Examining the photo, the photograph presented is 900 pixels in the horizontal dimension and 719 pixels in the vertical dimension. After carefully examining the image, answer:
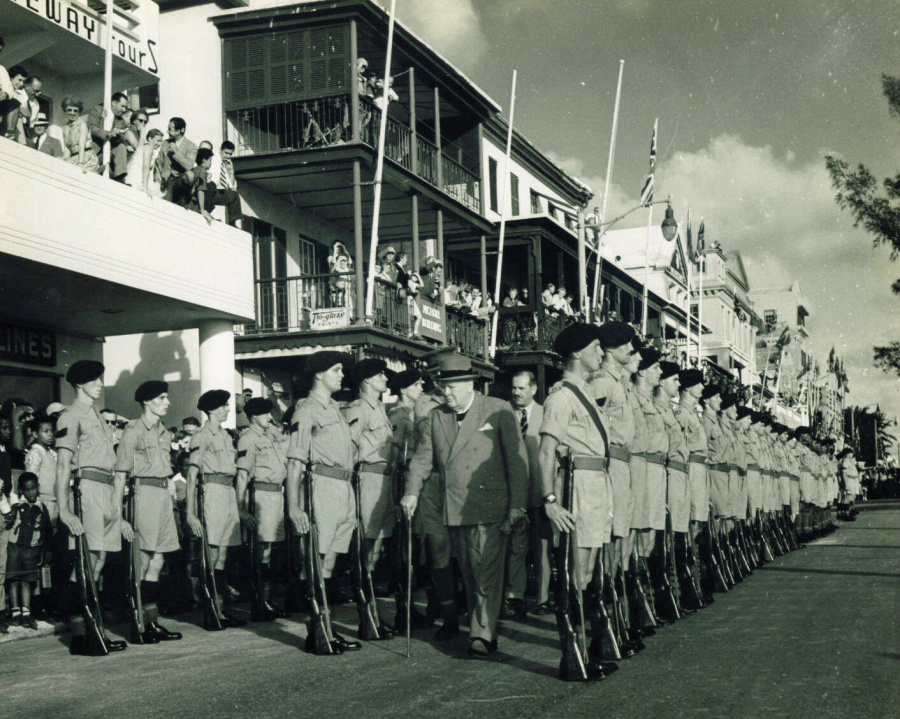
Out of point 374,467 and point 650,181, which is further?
point 650,181

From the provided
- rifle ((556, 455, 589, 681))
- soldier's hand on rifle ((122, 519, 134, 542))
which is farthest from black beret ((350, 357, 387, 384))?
rifle ((556, 455, 589, 681))

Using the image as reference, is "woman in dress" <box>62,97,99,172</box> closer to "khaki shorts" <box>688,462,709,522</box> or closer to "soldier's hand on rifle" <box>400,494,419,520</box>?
"soldier's hand on rifle" <box>400,494,419,520</box>

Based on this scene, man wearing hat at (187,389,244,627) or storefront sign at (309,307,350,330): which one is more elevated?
storefront sign at (309,307,350,330)

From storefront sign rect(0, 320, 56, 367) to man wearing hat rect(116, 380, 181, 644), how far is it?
7273 mm

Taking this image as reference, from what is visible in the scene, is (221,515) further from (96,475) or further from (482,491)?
(482,491)

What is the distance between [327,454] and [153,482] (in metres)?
1.66

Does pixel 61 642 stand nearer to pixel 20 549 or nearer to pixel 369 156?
pixel 20 549

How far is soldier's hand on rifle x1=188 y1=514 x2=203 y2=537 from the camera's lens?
9.96 metres

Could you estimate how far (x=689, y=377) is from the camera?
12.1 metres

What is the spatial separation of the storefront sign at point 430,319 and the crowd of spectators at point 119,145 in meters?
6.31

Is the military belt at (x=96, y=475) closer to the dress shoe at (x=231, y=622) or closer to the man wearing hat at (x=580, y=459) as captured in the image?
the dress shoe at (x=231, y=622)

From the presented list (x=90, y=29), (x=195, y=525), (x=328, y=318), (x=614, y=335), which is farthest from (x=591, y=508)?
(x=328, y=318)

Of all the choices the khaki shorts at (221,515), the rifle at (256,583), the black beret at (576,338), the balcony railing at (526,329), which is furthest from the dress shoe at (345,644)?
the balcony railing at (526,329)

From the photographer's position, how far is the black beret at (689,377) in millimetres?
12020
